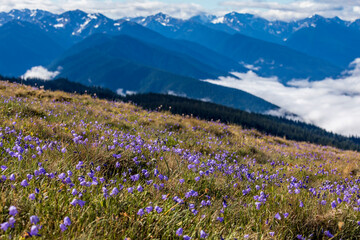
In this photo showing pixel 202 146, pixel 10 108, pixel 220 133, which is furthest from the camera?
pixel 220 133

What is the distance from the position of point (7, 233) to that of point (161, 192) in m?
1.87

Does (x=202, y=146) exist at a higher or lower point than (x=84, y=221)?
lower

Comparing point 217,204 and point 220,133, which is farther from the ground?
point 217,204

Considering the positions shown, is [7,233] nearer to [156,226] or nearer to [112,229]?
[112,229]

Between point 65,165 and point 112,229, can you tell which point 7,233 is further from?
point 65,165

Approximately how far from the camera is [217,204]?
3877 millimetres

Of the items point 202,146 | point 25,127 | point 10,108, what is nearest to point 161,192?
point 25,127

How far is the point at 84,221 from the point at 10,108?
7.05 metres

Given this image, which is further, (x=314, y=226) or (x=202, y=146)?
(x=202, y=146)

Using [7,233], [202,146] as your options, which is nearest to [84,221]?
[7,233]

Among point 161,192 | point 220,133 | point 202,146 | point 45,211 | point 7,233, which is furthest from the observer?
point 220,133

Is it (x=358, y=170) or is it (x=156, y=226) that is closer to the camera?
(x=156, y=226)

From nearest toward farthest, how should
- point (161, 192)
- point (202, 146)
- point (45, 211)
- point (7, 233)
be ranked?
1. point (7, 233)
2. point (45, 211)
3. point (161, 192)
4. point (202, 146)

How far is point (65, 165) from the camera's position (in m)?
3.96
